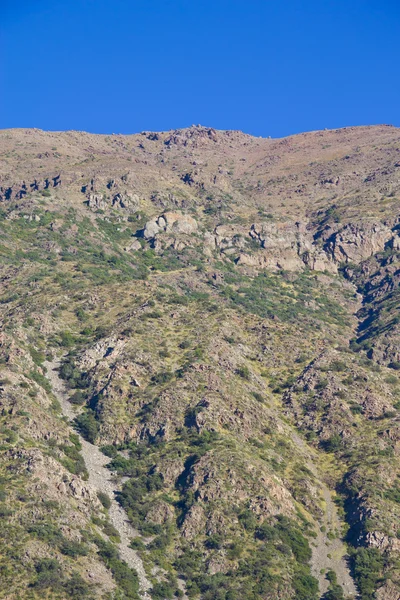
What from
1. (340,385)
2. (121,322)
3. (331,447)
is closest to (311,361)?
(340,385)

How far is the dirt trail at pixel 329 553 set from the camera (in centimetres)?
12625

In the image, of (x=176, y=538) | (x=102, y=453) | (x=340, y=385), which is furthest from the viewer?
(x=340, y=385)

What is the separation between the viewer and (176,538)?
131 m

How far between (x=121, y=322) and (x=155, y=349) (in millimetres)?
12522

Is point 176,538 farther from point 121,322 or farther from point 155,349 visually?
point 121,322

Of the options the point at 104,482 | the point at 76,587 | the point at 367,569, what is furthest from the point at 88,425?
the point at 367,569

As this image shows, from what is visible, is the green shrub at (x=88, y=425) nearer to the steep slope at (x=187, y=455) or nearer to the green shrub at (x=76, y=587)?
the steep slope at (x=187, y=455)

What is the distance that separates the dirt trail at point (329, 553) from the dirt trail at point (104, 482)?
2345 cm

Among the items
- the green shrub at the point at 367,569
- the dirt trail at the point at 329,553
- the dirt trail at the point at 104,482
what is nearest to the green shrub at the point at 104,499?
the dirt trail at the point at 104,482

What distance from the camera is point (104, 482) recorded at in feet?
470

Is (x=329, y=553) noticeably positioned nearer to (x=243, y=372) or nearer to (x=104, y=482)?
(x=104, y=482)

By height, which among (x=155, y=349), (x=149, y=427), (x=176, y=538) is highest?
(x=155, y=349)

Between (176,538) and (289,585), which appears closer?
(289,585)

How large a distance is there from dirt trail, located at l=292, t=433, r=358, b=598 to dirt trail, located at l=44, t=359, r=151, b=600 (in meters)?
23.5
